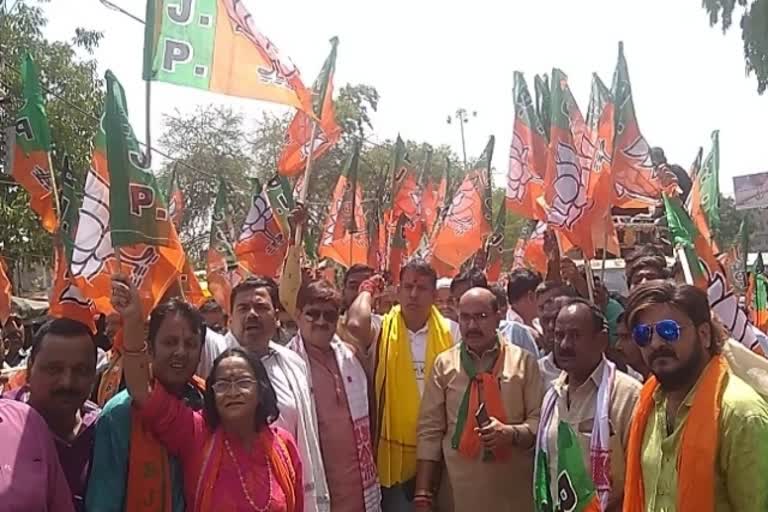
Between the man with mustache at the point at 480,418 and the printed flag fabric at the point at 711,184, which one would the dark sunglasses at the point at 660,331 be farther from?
the printed flag fabric at the point at 711,184

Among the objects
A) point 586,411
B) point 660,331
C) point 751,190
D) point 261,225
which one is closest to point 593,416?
point 586,411

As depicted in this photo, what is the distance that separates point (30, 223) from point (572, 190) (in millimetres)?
10074

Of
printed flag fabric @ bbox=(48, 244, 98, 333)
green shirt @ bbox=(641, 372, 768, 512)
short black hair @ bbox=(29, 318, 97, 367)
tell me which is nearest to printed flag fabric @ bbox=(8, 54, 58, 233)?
printed flag fabric @ bbox=(48, 244, 98, 333)

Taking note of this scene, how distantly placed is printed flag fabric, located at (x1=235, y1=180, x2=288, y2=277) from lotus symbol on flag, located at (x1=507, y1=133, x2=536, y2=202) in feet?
6.32

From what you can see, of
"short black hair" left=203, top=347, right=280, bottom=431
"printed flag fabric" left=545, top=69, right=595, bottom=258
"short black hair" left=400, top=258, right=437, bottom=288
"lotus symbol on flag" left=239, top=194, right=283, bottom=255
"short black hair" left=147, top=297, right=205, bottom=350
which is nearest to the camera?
"short black hair" left=203, top=347, right=280, bottom=431

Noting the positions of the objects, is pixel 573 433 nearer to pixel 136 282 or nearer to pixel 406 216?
pixel 136 282

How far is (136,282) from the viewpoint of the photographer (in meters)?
3.53

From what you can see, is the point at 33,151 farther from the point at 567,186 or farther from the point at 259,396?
the point at 567,186

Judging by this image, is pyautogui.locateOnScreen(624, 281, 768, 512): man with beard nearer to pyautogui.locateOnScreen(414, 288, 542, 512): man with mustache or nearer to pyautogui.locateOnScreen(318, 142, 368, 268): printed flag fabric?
pyautogui.locateOnScreen(414, 288, 542, 512): man with mustache

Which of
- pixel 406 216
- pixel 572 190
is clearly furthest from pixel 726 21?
pixel 572 190

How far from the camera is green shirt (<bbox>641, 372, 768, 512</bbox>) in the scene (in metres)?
2.53

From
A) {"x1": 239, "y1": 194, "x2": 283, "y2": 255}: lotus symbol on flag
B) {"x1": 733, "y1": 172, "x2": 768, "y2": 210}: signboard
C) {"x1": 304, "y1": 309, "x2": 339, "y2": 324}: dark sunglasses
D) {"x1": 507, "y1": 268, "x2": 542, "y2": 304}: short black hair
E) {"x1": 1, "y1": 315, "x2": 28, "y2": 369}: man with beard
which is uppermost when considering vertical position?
{"x1": 733, "y1": 172, "x2": 768, "y2": 210}: signboard

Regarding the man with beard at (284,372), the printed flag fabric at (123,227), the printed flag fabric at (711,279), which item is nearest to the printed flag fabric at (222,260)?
the man with beard at (284,372)

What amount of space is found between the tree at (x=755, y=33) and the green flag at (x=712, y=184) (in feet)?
34.0
